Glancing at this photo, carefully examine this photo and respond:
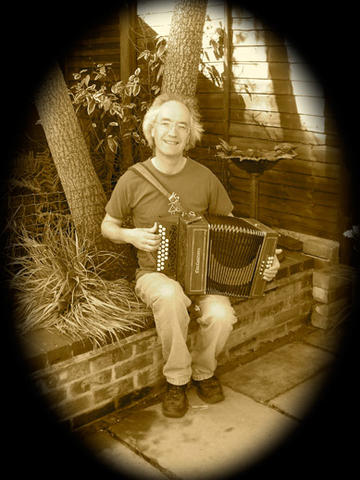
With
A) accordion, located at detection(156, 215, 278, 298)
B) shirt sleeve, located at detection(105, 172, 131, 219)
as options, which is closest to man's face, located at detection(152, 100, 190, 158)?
shirt sleeve, located at detection(105, 172, 131, 219)

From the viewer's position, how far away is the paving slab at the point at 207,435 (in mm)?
2463

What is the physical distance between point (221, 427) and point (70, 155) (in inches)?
78.5

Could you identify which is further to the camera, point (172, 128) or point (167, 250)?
point (172, 128)

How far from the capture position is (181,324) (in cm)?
282

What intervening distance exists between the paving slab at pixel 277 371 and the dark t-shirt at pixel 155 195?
89cm

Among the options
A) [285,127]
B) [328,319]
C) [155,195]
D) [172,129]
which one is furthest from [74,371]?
[285,127]

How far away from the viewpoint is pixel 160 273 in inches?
117

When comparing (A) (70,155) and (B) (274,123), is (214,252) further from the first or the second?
(B) (274,123)

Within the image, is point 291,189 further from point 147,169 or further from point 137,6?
point 137,6

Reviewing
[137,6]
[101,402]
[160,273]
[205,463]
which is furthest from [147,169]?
[137,6]

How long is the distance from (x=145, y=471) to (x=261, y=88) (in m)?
3.00

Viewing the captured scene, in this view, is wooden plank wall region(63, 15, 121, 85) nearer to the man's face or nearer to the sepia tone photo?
the sepia tone photo

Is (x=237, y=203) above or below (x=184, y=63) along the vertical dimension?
below

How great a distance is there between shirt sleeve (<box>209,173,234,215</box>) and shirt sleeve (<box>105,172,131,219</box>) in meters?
0.49
